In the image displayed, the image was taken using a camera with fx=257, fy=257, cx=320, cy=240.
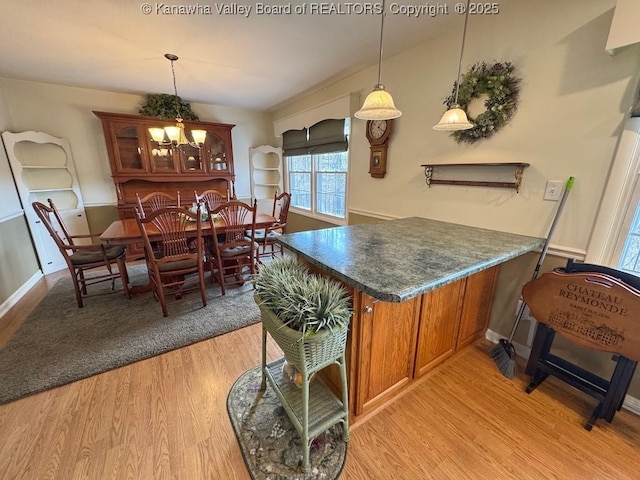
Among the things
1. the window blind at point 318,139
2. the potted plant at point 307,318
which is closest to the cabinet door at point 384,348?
the potted plant at point 307,318

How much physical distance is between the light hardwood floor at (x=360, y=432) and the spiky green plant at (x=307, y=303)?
0.75m

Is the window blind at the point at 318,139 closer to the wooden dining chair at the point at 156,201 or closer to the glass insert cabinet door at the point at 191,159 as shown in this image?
the glass insert cabinet door at the point at 191,159

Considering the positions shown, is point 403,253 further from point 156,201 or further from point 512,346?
point 156,201

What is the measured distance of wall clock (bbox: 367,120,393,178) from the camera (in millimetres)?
2640

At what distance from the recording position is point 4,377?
1.70 meters

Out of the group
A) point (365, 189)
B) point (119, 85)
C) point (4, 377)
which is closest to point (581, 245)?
point (365, 189)

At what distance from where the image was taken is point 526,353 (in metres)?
1.92

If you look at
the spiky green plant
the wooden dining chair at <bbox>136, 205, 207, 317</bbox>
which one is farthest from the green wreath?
the wooden dining chair at <bbox>136, 205, 207, 317</bbox>

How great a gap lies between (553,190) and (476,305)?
907mm

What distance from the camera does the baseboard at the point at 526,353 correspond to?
1.49m

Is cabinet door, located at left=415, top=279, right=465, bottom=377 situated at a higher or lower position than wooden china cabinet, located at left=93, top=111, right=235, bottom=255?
lower

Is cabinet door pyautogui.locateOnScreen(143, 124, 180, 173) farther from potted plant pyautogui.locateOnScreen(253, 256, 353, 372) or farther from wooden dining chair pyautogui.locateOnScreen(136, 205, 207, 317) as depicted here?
potted plant pyautogui.locateOnScreen(253, 256, 353, 372)

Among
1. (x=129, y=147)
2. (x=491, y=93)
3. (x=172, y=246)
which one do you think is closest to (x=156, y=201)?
(x=129, y=147)

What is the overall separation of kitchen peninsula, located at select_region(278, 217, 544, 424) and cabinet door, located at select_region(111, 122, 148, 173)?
3.44 meters
